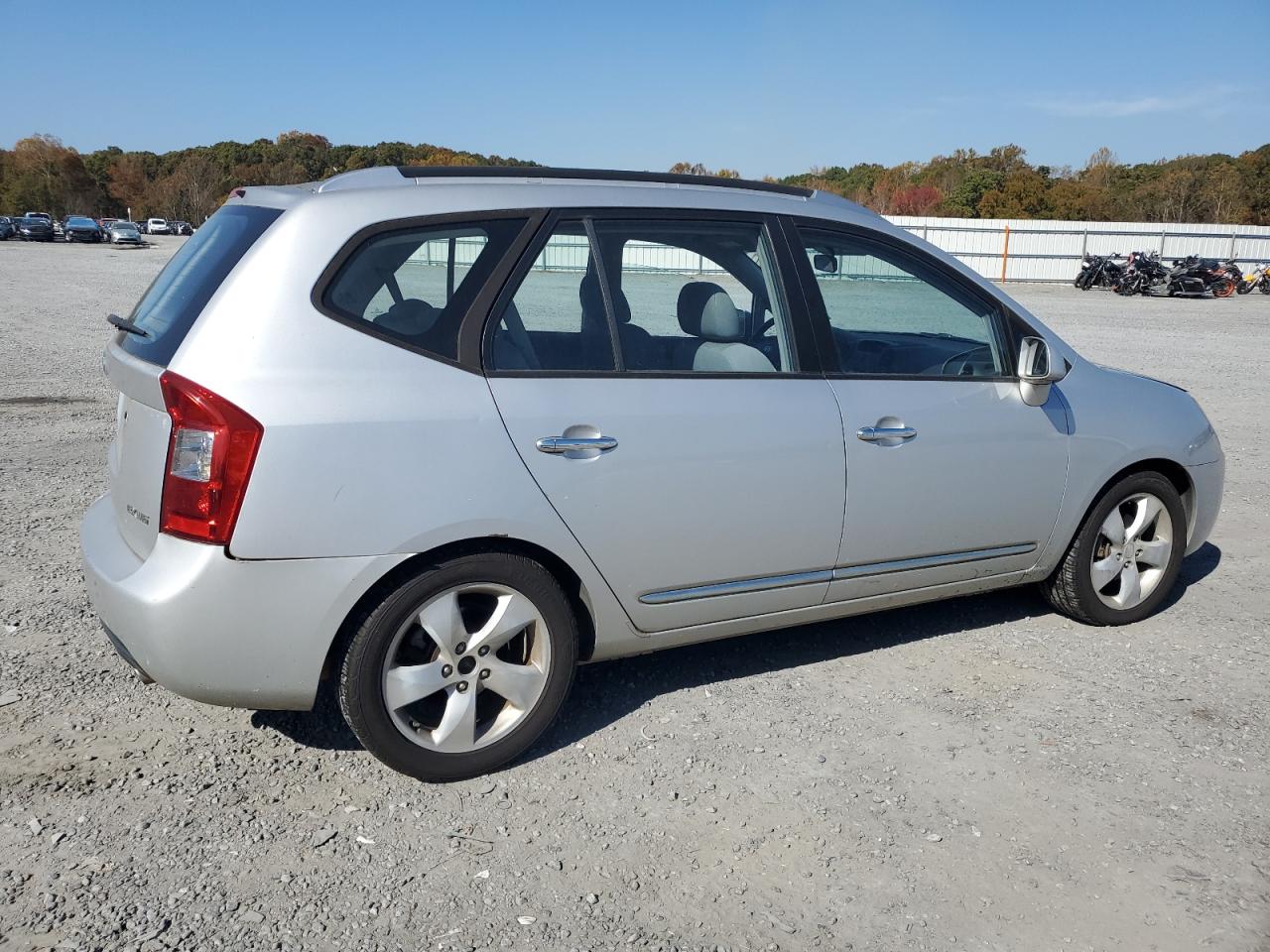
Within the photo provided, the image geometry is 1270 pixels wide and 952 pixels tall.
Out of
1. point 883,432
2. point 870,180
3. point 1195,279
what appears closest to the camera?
point 883,432

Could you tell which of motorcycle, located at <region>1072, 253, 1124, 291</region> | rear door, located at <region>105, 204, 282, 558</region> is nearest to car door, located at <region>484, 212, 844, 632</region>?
rear door, located at <region>105, 204, 282, 558</region>

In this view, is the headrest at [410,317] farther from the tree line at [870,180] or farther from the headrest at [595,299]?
the tree line at [870,180]

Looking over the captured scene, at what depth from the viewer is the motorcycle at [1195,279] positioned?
32.3 m

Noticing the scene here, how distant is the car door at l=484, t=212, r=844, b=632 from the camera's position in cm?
337

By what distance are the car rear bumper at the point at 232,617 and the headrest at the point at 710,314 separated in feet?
Result: 4.94

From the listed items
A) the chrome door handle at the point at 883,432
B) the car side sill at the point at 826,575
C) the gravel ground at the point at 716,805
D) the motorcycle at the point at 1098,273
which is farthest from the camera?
the motorcycle at the point at 1098,273

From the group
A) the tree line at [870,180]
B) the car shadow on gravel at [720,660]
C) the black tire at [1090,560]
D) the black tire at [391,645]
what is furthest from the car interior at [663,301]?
the tree line at [870,180]

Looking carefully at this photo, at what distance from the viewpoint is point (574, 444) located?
10.9 feet

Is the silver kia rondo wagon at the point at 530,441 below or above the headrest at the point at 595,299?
below

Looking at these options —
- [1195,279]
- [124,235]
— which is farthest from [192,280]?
[124,235]

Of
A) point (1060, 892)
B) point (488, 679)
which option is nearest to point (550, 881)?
point (488, 679)

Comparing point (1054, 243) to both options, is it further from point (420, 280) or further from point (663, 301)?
point (420, 280)

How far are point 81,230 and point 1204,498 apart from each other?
2483 inches

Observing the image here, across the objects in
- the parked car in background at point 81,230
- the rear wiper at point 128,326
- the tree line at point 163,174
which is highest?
the tree line at point 163,174
